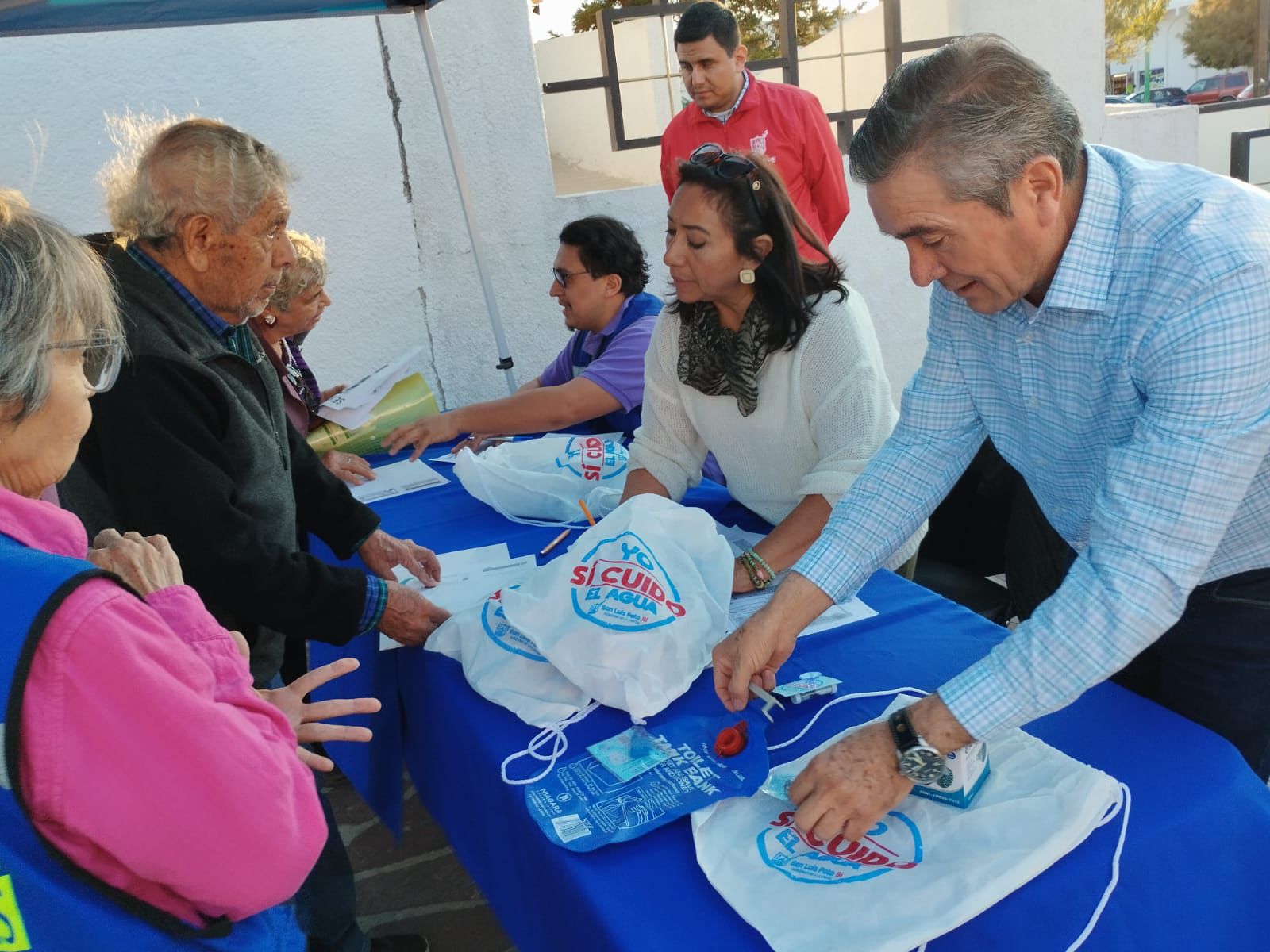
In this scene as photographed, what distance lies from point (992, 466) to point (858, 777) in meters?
1.54

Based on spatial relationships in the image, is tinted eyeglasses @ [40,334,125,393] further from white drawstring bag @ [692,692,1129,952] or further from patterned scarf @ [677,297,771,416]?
patterned scarf @ [677,297,771,416]

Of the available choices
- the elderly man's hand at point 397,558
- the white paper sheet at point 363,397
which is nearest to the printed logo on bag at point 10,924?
the elderly man's hand at point 397,558

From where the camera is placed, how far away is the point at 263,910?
1.00m

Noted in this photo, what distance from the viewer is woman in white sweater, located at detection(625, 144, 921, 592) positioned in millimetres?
1987

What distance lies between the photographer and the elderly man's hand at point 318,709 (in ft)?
4.17

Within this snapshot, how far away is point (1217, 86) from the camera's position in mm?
30281

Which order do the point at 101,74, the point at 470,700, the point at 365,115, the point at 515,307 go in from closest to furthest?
the point at 470,700 < the point at 101,74 < the point at 365,115 < the point at 515,307

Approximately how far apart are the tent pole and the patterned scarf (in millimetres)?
1787

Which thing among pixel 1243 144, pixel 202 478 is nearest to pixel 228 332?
pixel 202 478

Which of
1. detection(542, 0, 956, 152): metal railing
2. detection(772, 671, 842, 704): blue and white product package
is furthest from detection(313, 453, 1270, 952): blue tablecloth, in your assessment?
detection(542, 0, 956, 152): metal railing

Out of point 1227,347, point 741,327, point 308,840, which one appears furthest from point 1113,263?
point 308,840

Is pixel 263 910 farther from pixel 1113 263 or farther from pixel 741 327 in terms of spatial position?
pixel 741 327

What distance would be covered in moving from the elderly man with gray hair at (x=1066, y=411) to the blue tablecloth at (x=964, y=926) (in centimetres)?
11

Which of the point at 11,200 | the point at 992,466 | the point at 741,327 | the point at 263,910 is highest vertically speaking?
the point at 11,200
